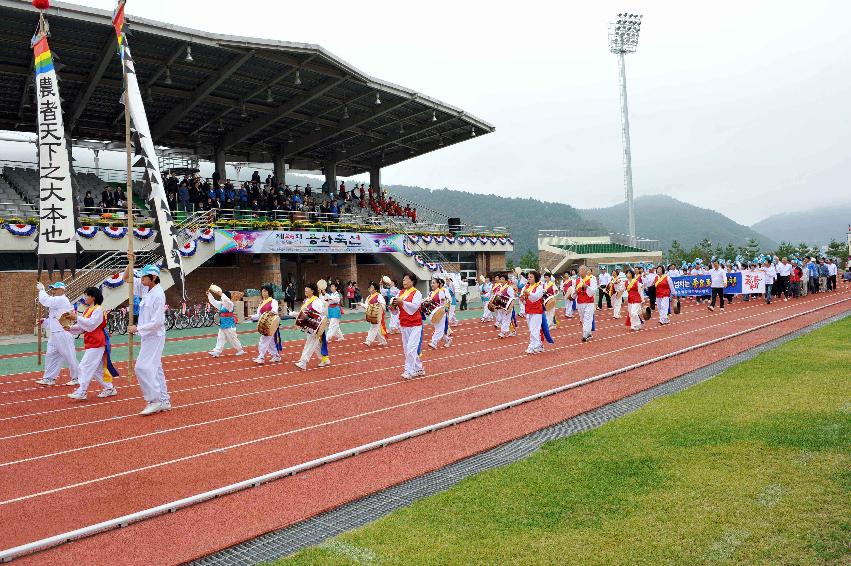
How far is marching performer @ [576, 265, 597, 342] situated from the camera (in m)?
16.6

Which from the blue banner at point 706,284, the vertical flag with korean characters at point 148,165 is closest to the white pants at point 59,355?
the vertical flag with korean characters at point 148,165

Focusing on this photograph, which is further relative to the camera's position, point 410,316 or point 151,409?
point 410,316

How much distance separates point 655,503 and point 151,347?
23.7 feet

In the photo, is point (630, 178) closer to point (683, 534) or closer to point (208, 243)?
point (208, 243)

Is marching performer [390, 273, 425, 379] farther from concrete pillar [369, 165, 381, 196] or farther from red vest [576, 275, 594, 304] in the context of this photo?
concrete pillar [369, 165, 381, 196]

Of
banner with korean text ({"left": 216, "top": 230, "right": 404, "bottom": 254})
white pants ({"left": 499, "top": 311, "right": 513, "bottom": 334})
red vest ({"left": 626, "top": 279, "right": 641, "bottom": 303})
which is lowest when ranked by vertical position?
white pants ({"left": 499, "top": 311, "right": 513, "bottom": 334})

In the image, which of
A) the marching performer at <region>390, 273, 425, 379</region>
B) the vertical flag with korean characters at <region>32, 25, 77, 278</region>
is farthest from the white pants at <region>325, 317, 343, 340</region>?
the vertical flag with korean characters at <region>32, 25, 77, 278</region>

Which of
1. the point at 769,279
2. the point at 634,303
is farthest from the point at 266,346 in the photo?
the point at 769,279

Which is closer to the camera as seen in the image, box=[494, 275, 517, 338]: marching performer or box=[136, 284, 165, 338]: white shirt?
box=[136, 284, 165, 338]: white shirt

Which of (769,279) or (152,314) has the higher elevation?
(152,314)

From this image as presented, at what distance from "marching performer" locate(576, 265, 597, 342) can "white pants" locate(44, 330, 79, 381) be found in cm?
1178

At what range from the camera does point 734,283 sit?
2845 centimetres

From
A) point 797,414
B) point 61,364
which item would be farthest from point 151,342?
point 797,414

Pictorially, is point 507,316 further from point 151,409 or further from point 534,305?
point 151,409
